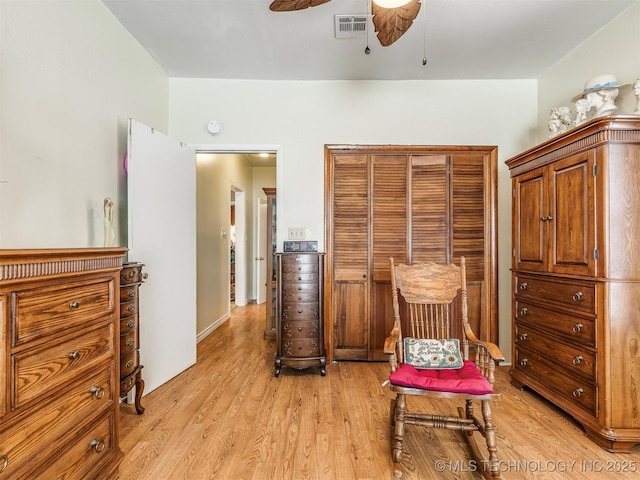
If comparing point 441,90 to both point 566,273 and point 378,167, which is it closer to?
point 378,167

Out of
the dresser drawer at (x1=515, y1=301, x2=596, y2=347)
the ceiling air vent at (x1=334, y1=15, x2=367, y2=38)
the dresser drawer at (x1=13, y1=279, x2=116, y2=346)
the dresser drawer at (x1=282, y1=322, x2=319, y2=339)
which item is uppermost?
the ceiling air vent at (x1=334, y1=15, x2=367, y2=38)

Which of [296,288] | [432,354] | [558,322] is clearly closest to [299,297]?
[296,288]

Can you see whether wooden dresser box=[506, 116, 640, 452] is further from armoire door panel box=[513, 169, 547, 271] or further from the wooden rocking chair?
the wooden rocking chair

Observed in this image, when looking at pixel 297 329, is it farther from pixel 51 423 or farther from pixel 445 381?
pixel 51 423

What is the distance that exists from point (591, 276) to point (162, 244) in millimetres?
3034

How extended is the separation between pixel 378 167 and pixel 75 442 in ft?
9.43

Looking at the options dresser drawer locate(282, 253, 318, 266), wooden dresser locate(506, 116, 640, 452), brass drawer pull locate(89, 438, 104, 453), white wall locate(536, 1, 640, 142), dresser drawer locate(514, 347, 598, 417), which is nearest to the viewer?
brass drawer pull locate(89, 438, 104, 453)

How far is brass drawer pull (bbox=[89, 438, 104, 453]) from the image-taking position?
1.37 metres

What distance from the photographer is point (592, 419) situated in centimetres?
186

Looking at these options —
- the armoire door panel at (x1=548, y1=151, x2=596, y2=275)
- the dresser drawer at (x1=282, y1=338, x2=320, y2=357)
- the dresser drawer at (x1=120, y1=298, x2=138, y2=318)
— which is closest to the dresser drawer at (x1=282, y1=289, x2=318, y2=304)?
the dresser drawer at (x1=282, y1=338, x2=320, y2=357)

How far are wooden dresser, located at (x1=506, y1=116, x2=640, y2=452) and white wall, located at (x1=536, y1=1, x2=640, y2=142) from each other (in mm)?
673

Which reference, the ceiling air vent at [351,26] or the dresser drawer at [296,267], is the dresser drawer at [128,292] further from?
the ceiling air vent at [351,26]

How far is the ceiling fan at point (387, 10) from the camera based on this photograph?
5.09 feet

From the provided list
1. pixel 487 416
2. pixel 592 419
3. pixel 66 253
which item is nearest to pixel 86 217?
pixel 66 253
